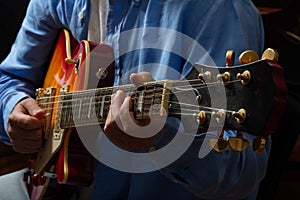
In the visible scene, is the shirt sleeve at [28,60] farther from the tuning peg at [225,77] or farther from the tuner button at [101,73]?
the tuning peg at [225,77]

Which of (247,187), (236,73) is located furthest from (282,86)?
(247,187)

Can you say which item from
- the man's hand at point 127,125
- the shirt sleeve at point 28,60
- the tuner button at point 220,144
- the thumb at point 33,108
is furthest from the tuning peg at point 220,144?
the shirt sleeve at point 28,60

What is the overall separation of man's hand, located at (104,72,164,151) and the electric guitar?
0.01m

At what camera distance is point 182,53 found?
100 cm

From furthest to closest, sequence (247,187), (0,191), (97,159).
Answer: (0,191) < (97,159) < (247,187)

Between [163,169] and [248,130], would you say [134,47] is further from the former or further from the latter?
[248,130]

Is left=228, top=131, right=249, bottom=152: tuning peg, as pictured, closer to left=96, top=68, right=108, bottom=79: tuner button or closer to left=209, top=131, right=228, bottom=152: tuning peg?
left=209, top=131, right=228, bottom=152: tuning peg

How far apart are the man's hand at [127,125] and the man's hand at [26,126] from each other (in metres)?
0.34

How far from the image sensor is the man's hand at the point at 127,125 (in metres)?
0.83

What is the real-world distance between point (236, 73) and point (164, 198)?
1.31ft

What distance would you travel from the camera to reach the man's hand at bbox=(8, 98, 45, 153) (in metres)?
1.18

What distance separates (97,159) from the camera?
108 centimetres

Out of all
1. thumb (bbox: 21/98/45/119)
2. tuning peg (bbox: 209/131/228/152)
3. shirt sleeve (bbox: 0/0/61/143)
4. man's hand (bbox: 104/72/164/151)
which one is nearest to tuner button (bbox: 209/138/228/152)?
tuning peg (bbox: 209/131/228/152)

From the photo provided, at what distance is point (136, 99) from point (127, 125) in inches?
1.8
